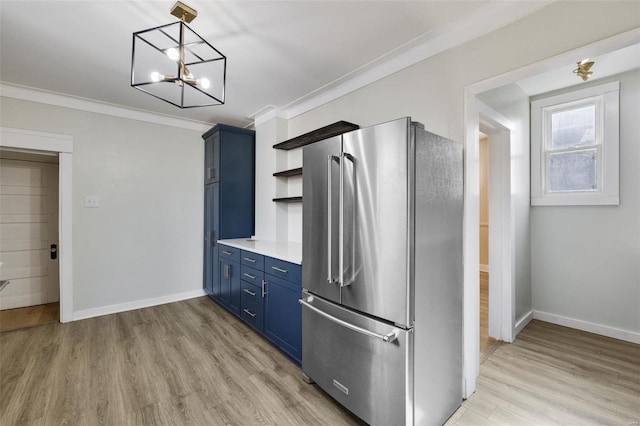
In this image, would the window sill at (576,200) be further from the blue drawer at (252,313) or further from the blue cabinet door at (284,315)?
the blue drawer at (252,313)

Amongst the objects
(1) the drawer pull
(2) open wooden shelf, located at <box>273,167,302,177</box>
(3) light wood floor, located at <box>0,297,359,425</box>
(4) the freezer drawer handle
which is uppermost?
(2) open wooden shelf, located at <box>273,167,302,177</box>

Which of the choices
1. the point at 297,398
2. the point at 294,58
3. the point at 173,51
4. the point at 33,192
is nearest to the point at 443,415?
the point at 297,398

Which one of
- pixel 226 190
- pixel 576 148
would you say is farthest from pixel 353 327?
pixel 576 148

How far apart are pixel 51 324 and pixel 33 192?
1.83 meters

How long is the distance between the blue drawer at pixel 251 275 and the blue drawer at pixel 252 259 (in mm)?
51

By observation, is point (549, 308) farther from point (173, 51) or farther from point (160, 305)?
point (160, 305)

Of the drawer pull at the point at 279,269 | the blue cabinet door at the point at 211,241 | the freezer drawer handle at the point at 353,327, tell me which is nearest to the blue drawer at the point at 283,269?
the drawer pull at the point at 279,269

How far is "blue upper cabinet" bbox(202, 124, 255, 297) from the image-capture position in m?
3.79

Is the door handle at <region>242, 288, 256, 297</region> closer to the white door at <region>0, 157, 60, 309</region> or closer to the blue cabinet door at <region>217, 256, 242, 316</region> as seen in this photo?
the blue cabinet door at <region>217, 256, 242, 316</region>

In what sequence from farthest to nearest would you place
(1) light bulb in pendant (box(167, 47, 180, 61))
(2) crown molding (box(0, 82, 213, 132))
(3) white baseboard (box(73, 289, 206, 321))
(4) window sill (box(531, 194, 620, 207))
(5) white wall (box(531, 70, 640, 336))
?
1. (3) white baseboard (box(73, 289, 206, 321))
2. (2) crown molding (box(0, 82, 213, 132))
3. (4) window sill (box(531, 194, 620, 207))
4. (5) white wall (box(531, 70, 640, 336))
5. (1) light bulb in pendant (box(167, 47, 180, 61))

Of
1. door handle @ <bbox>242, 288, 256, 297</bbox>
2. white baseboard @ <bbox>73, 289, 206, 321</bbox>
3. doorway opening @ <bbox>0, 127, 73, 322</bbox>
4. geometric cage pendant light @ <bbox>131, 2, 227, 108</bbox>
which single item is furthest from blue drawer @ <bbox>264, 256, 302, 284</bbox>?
doorway opening @ <bbox>0, 127, 73, 322</bbox>

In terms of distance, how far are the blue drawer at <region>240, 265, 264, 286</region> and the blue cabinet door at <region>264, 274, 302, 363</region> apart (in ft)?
0.47

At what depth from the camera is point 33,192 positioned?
148 inches

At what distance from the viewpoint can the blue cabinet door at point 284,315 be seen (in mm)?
2312
